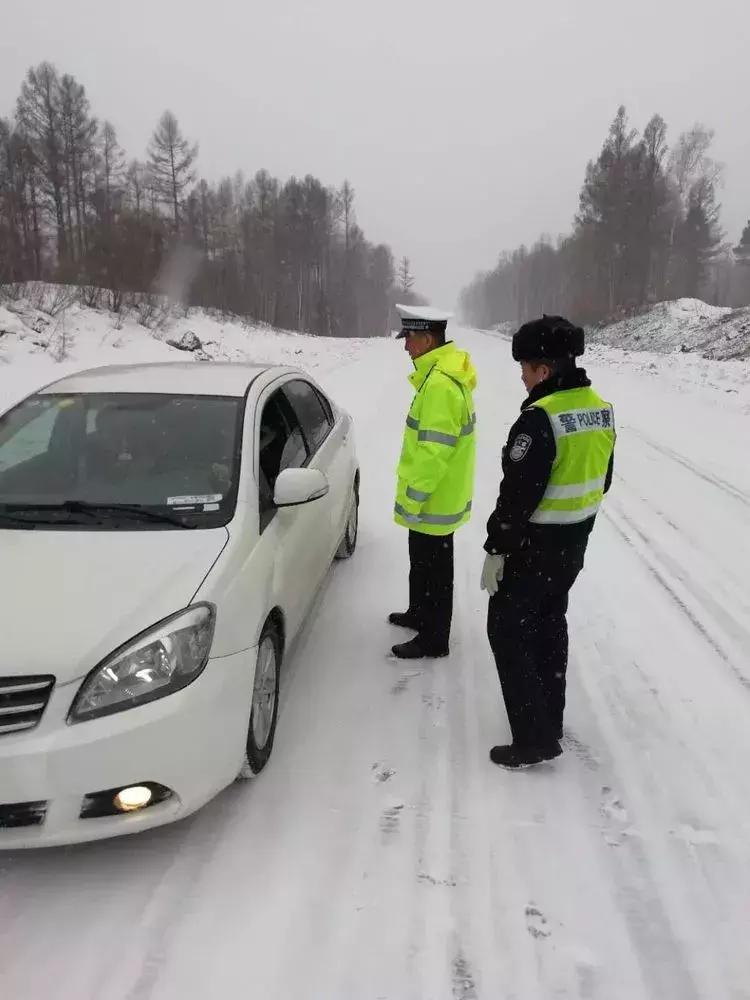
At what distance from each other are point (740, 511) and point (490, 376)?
38.9 feet

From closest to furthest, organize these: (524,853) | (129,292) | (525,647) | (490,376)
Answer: (524,853) → (525,647) → (490,376) → (129,292)

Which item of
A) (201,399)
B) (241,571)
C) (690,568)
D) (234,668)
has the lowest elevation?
(690,568)

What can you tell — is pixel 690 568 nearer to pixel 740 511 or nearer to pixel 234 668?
pixel 740 511

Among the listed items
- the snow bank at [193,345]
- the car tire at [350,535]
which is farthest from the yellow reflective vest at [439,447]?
the snow bank at [193,345]

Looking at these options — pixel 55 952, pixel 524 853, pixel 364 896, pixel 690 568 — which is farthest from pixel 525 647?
pixel 690 568

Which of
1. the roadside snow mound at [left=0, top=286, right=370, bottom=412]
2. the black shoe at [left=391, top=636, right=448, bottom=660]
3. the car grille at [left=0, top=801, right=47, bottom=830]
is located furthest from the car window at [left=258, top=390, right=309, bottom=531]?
the roadside snow mound at [left=0, top=286, right=370, bottom=412]

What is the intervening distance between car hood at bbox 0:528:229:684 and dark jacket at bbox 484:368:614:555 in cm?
113

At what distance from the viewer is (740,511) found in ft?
21.0

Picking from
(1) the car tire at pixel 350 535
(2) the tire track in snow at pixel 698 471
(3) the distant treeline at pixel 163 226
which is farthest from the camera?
(3) the distant treeline at pixel 163 226

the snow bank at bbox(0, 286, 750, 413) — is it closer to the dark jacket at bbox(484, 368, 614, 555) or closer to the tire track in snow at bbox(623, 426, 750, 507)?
the tire track in snow at bbox(623, 426, 750, 507)

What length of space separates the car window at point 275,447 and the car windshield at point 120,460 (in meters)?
0.14

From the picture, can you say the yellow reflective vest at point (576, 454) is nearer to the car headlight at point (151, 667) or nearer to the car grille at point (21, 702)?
the car headlight at point (151, 667)

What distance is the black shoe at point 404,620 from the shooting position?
4.14 meters

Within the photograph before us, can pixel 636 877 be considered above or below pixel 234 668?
below
